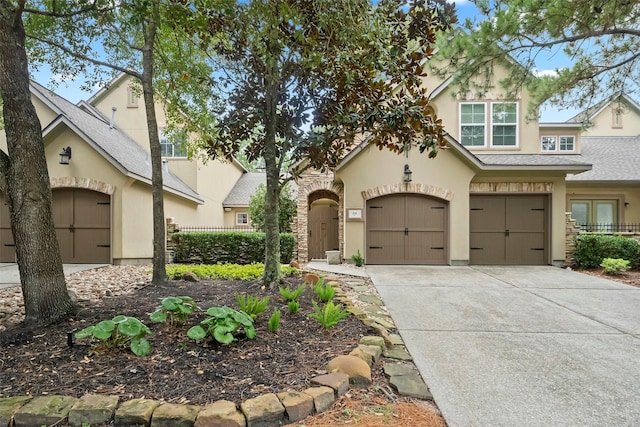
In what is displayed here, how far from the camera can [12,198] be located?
3764 millimetres

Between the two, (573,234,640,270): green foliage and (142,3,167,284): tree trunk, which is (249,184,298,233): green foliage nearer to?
(142,3,167,284): tree trunk

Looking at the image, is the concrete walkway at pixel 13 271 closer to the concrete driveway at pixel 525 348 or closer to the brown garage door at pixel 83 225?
the brown garage door at pixel 83 225

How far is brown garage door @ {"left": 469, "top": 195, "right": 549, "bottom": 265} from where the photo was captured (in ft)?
34.4

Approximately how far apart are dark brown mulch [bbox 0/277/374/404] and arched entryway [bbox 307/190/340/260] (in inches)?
323

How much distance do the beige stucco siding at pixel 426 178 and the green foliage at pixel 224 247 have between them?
7.35 feet

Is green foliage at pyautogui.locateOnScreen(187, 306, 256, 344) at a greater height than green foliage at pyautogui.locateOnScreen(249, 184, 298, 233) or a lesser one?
lesser

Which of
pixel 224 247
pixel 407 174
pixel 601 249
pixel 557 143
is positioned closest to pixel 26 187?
pixel 224 247

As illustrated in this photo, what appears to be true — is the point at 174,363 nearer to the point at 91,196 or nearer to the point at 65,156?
the point at 91,196

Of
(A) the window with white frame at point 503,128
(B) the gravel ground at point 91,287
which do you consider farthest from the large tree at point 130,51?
(A) the window with white frame at point 503,128

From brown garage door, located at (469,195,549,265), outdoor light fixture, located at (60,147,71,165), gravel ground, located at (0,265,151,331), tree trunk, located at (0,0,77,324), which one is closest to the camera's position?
tree trunk, located at (0,0,77,324)

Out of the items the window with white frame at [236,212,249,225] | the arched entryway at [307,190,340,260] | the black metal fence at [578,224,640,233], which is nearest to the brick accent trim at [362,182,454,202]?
the arched entryway at [307,190,340,260]

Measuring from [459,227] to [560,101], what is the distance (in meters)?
3.97

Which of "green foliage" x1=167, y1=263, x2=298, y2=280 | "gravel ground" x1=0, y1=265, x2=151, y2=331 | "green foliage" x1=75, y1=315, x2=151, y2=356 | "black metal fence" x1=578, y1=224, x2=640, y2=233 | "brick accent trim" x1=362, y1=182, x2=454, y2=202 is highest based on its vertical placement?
"brick accent trim" x1=362, y1=182, x2=454, y2=202

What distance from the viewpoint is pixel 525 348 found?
3.83 meters
